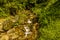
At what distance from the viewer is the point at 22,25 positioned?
13.9 feet

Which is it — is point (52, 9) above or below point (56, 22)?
above

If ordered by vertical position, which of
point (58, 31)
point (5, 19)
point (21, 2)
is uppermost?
point (21, 2)

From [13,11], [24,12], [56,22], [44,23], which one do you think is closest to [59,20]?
[56,22]

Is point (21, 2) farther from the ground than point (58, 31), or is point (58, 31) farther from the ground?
point (21, 2)

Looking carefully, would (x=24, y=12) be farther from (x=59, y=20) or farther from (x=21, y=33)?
(x=59, y=20)

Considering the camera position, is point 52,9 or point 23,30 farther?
point 52,9

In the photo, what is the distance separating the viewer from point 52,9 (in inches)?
177

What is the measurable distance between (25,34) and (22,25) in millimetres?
266

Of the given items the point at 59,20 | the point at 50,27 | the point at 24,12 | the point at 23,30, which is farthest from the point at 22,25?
the point at 59,20

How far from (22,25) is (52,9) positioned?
0.96 m

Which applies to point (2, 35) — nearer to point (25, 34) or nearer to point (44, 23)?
point (25, 34)

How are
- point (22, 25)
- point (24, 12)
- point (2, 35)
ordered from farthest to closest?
point (24, 12)
point (22, 25)
point (2, 35)

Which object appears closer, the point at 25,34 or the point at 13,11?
the point at 25,34

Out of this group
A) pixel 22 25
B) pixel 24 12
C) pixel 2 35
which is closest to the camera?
pixel 2 35
